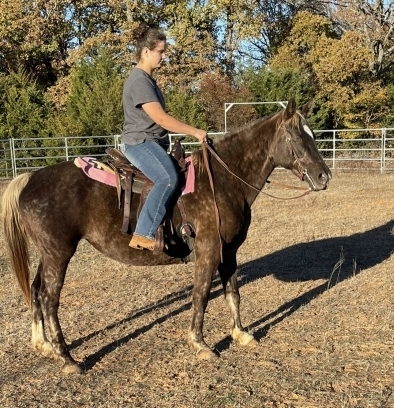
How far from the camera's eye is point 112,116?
23.1 metres

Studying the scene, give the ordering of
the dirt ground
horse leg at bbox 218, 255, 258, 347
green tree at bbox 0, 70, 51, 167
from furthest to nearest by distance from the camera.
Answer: green tree at bbox 0, 70, 51, 167
horse leg at bbox 218, 255, 258, 347
the dirt ground

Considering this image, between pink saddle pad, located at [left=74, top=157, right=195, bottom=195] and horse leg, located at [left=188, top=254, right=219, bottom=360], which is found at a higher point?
pink saddle pad, located at [left=74, top=157, right=195, bottom=195]

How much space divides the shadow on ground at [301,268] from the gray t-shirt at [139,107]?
2.04 meters

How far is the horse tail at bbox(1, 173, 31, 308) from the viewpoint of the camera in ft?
15.4

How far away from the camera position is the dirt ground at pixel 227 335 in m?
3.97

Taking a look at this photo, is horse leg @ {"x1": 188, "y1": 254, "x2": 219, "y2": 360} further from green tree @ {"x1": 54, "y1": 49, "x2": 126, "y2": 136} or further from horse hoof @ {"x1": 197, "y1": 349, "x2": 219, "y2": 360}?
green tree @ {"x1": 54, "y1": 49, "x2": 126, "y2": 136}

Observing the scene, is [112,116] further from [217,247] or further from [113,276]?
[217,247]

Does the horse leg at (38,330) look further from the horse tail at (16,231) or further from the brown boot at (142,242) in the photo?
the brown boot at (142,242)

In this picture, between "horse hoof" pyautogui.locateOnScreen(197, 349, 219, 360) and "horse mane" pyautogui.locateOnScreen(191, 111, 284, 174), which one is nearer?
"horse hoof" pyautogui.locateOnScreen(197, 349, 219, 360)

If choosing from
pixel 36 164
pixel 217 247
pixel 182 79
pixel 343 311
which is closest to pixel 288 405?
pixel 217 247

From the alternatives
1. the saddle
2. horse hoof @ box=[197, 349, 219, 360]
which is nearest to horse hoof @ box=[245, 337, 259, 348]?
horse hoof @ box=[197, 349, 219, 360]

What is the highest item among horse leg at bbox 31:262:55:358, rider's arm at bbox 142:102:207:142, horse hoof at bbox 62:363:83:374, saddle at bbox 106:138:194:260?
rider's arm at bbox 142:102:207:142

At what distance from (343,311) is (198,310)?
1.89 metres

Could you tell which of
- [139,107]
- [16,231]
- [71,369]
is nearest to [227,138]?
[139,107]
